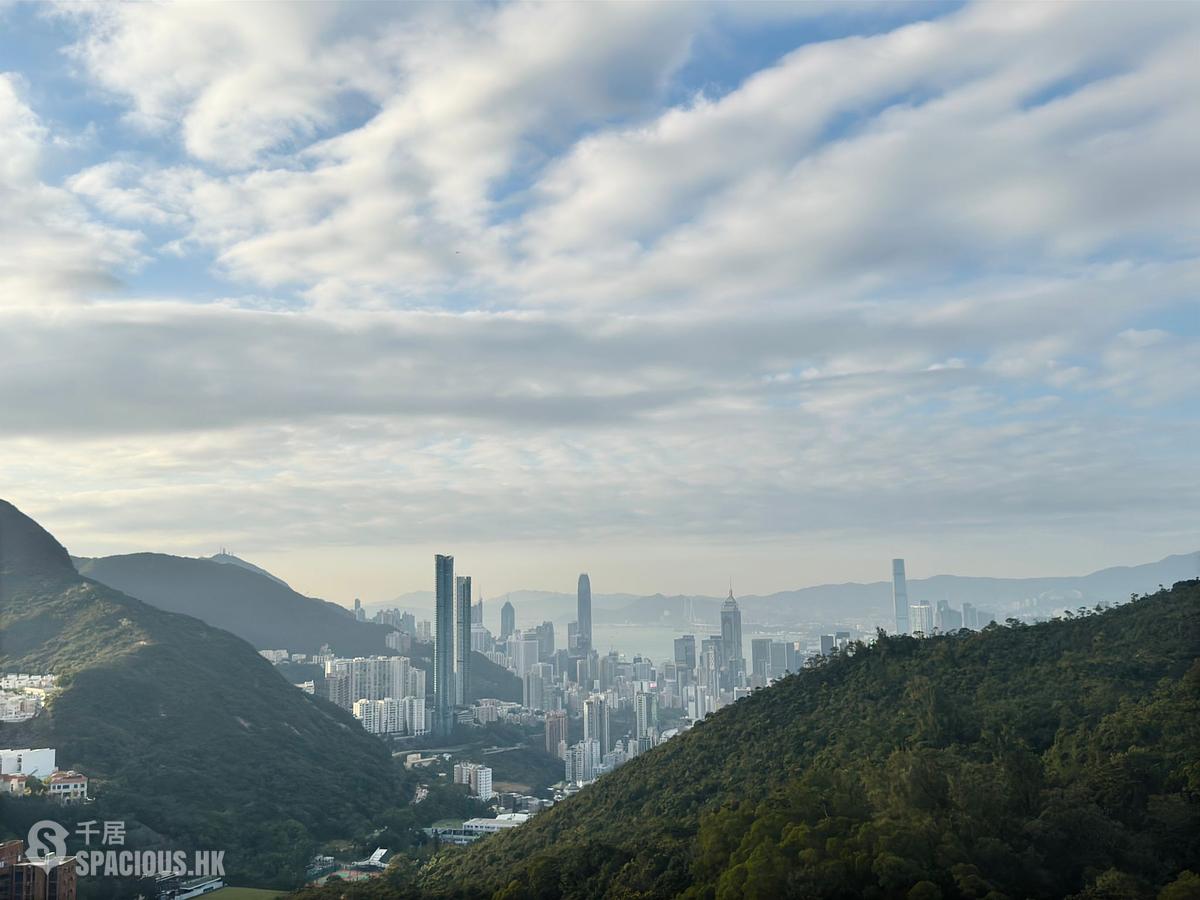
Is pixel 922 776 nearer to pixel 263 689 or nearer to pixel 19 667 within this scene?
pixel 263 689

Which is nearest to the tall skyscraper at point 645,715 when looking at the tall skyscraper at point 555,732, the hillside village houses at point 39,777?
the tall skyscraper at point 555,732

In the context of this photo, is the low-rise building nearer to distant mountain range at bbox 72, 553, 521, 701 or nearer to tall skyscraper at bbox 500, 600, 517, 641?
distant mountain range at bbox 72, 553, 521, 701

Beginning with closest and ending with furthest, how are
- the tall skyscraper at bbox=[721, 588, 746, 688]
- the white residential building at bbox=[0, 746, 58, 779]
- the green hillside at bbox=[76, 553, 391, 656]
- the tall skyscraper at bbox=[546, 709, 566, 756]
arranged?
1. the white residential building at bbox=[0, 746, 58, 779]
2. the tall skyscraper at bbox=[546, 709, 566, 756]
3. the green hillside at bbox=[76, 553, 391, 656]
4. the tall skyscraper at bbox=[721, 588, 746, 688]

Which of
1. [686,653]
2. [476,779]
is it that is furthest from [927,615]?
[476,779]

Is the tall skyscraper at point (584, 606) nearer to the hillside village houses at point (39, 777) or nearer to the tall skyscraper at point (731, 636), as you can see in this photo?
the tall skyscraper at point (731, 636)

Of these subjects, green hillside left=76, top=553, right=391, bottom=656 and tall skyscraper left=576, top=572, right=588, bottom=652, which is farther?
tall skyscraper left=576, top=572, right=588, bottom=652

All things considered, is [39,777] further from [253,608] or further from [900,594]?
[900,594]

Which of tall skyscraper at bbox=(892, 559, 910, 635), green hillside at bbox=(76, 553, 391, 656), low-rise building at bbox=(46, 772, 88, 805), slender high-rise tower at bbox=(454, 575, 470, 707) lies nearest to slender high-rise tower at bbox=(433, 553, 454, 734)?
slender high-rise tower at bbox=(454, 575, 470, 707)
